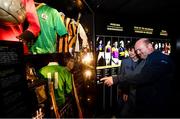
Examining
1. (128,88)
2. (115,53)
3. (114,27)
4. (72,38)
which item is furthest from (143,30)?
(72,38)

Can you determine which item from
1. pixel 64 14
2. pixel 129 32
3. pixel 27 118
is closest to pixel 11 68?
pixel 27 118

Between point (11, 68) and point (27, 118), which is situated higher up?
point (11, 68)

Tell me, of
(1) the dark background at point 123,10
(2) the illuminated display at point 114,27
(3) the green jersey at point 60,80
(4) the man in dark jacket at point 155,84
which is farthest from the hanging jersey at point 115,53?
(3) the green jersey at point 60,80

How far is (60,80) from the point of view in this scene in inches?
131

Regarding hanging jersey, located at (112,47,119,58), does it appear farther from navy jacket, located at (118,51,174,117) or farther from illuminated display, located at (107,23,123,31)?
navy jacket, located at (118,51,174,117)

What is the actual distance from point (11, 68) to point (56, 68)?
54.1 inches

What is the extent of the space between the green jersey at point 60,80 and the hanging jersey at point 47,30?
285 mm

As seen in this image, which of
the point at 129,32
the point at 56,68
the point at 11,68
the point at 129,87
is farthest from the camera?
the point at 129,32

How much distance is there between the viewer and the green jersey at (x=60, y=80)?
10.3 feet

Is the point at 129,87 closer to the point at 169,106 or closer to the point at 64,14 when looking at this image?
the point at 169,106

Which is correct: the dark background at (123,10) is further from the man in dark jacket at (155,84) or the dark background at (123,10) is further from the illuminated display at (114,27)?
the man in dark jacket at (155,84)

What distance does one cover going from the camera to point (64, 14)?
3.72 m

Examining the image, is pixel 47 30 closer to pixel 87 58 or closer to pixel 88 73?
pixel 87 58

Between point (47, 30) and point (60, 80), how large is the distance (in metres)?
0.81
